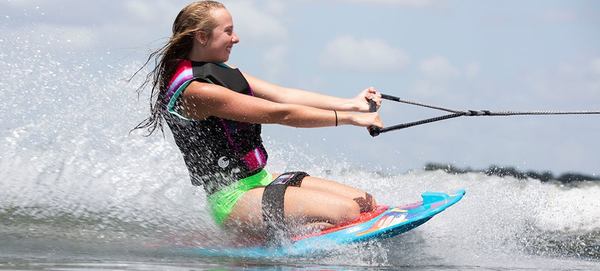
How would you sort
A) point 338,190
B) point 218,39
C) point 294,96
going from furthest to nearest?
point 294,96
point 338,190
point 218,39

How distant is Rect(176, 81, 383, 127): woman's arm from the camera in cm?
690

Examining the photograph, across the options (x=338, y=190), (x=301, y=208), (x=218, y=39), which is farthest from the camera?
(x=338, y=190)

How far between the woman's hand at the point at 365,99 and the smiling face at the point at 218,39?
99 centimetres

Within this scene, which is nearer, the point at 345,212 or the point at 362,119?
the point at 362,119

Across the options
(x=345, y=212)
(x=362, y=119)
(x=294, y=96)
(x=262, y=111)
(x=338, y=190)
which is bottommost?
(x=345, y=212)

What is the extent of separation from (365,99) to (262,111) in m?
0.99

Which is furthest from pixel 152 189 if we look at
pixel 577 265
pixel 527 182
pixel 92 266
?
pixel 527 182

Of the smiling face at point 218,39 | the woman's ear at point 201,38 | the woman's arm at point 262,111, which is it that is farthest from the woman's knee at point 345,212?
the woman's ear at point 201,38

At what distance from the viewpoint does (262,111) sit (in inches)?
272

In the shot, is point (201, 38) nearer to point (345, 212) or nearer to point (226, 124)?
point (226, 124)

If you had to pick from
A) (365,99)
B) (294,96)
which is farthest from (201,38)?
(365,99)

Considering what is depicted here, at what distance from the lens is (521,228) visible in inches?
339

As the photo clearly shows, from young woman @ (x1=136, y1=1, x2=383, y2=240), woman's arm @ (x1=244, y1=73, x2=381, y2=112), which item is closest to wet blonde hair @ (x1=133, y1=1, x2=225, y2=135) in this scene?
young woman @ (x1=136, y1=1, x2=383, y2=240)

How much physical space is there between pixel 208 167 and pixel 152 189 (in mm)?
1937
